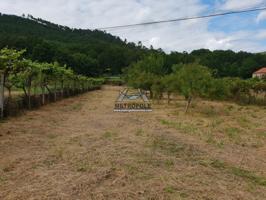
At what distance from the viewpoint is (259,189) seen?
15.2ft

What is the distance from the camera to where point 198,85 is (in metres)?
15.3

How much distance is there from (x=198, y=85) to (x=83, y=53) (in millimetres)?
52333

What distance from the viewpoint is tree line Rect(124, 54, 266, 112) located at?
50.7 feet

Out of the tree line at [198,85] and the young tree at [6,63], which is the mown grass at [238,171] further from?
the tree line at [198,85]

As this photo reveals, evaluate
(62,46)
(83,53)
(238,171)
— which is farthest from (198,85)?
(83,53)

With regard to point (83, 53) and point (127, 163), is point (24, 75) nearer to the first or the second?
point (127, 163)

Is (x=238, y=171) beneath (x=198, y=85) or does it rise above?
beneath

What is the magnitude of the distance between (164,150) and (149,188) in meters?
2.50

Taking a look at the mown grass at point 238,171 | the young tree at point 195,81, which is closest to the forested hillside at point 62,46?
the young tree at point 195,81

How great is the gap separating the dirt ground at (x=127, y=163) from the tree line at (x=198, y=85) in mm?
6032

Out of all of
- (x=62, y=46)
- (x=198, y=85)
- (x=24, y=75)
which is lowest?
(x=198, y=85)

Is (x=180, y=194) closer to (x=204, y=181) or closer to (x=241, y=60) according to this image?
(x=204, y=181)

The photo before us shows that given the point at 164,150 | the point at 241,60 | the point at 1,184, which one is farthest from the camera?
the point at 241,60

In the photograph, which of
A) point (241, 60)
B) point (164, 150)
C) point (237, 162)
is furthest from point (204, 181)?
point (241, 60)
